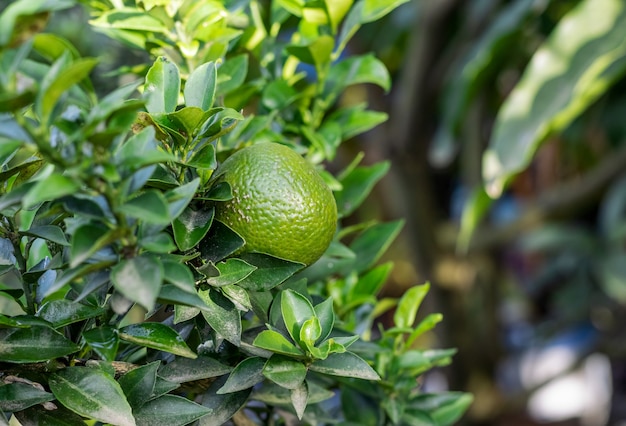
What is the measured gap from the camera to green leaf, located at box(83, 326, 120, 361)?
0.25 meters

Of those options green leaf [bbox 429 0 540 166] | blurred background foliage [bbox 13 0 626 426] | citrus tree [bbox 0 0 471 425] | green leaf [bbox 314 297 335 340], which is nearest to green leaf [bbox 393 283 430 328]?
citrus tree [bbox 0 0 471 425]

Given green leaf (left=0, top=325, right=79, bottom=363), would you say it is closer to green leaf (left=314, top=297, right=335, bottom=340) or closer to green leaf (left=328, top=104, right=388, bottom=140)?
green leaf (left=314, top=297, right=335, bottom=340)

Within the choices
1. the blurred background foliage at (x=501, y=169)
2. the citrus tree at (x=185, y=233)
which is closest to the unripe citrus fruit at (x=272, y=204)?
the citrus tree at (x=185, y=233)

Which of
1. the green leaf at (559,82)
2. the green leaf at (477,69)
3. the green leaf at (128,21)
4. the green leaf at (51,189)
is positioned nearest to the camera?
the green leaf at (51,189)

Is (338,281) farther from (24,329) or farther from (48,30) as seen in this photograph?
(48,30)

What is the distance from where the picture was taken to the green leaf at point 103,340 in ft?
0.82

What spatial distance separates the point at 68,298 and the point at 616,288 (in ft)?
4.04

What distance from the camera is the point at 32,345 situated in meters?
0.24

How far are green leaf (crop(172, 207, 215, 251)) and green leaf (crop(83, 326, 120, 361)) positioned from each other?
45mm

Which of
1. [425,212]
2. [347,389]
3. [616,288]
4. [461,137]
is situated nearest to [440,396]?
[347,389]

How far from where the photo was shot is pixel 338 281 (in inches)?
15.6

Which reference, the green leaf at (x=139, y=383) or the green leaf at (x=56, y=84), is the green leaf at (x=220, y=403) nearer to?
the green leaf at (x=139, y=383)

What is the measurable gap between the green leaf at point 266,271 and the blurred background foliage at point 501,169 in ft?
1.21

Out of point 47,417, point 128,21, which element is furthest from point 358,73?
point 47,417
